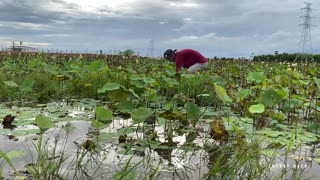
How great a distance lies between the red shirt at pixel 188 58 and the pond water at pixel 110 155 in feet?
20.1

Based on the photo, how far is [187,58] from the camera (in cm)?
1114

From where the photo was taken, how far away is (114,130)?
4391mm

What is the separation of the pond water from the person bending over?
20.1 feet

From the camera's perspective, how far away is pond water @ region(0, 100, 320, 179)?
9.78ft

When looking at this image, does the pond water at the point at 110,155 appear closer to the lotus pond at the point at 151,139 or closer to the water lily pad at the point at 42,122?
the lotus pond at the point at 151,139

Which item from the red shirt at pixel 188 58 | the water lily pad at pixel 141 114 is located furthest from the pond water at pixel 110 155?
the red shirt at pixel 188 58

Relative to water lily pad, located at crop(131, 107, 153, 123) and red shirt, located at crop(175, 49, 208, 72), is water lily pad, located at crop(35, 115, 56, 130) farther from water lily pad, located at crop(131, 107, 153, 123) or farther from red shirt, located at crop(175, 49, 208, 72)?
red shirt, located at crop(175, 49, 208, 72)

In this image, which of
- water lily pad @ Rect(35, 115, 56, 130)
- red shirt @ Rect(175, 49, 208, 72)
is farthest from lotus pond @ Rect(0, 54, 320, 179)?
red shirt @ Rect(175, 49, 208, 72)

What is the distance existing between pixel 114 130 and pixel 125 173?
1.91 metres

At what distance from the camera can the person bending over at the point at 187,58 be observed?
10.9 metres

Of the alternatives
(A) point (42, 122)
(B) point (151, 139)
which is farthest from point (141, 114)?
(A) point (42, 122)

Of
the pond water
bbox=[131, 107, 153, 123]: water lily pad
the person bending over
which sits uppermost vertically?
the person bending over

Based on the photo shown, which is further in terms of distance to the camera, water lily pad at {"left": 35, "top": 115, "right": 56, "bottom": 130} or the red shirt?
the red shirt

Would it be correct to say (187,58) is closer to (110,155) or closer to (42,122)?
(110,155)
